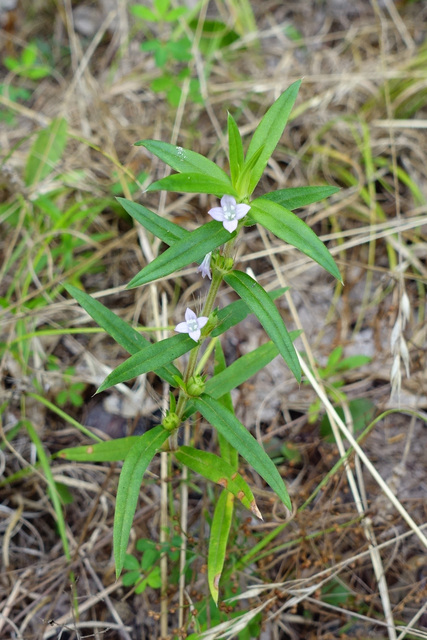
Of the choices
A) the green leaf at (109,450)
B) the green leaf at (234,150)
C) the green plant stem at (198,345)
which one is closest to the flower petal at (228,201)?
the green leaf at (234,150)

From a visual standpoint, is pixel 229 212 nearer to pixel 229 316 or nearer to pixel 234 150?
pixel 234 150

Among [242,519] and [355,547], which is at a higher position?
[242,519]

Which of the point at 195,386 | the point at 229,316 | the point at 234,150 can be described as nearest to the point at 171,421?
the point at 195,386

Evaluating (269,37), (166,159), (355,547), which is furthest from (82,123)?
(355,547)

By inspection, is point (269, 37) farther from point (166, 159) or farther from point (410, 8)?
point (166, 159)

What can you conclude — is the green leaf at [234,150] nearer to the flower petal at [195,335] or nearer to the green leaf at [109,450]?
the flower petal at [195,335]

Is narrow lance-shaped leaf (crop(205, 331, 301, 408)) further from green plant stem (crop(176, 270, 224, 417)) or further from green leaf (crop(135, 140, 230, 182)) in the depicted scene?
green leaf (crop(135, 140, 230, 182))
